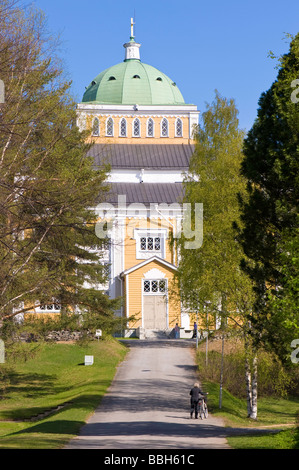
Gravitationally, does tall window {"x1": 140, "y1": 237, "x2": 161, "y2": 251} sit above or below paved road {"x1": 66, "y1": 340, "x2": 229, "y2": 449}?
above

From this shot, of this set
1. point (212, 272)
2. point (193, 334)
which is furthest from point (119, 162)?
point (212, 272)

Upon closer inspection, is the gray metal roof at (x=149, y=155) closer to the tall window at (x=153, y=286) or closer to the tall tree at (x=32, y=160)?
the tall window at (x=153, y=286)

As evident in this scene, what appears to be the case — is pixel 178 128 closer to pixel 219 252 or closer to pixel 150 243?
pixel 150 243

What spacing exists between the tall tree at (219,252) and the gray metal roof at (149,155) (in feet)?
90.7

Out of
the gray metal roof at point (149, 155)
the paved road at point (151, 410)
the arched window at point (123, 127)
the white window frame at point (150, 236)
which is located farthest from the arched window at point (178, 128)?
the paved road at point (151, 410)

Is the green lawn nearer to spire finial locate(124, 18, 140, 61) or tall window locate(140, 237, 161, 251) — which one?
tall window locate(140, 237, 161, 251)

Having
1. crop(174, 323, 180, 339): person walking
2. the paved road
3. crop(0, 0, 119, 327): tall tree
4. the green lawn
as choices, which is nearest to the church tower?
crop(174, 323, 180, 339): person walking

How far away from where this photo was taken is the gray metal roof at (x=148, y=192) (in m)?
55.9

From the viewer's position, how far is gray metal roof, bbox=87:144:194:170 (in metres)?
60.2

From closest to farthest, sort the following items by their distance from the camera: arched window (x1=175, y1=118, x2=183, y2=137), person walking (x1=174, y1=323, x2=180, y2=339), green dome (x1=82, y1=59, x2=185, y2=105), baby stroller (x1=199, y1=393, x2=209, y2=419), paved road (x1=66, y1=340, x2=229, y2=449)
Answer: paved road (x1=66, y1=340, x2=229, y2=449) < baby stroller (x1=199, y1=393, x2=209, y2=419) < person walking (x1=174, y1=323, x2=180, y2=339) < arched window (x1=175, y1=118, x2=183, y2=137) < green dome (x1=82, y1=59, x2=185, y2=105)

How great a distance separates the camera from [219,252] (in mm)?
28328

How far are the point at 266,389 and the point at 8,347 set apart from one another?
14.2 meters

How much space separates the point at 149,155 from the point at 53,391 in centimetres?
3100

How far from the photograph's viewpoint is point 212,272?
28.8m
